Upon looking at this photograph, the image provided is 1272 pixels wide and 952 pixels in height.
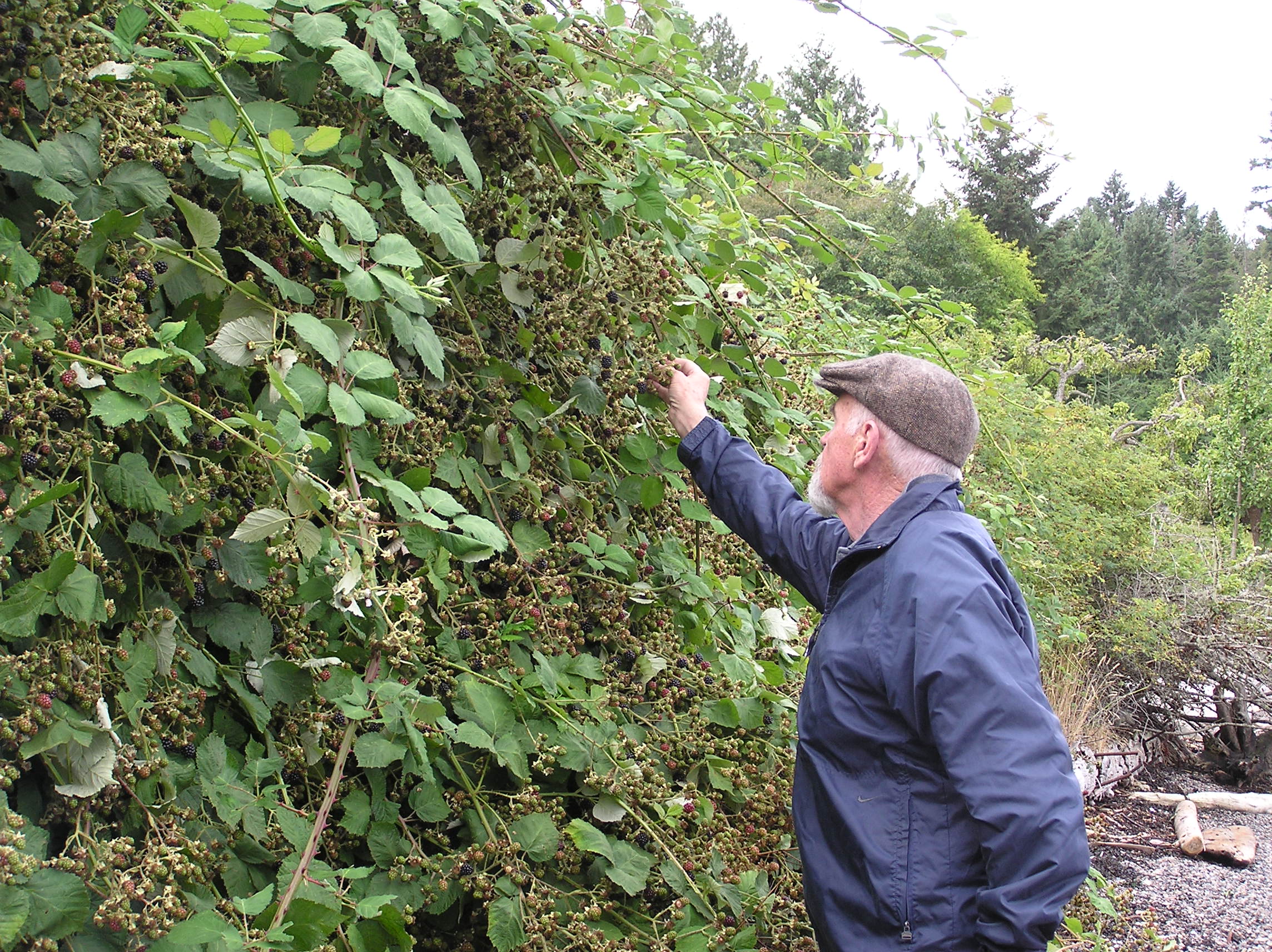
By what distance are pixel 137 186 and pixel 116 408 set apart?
0.37m

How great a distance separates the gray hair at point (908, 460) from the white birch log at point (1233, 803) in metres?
7.63

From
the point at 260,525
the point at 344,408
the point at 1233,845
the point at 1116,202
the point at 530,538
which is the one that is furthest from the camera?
the point at 1116,202

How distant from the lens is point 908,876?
1663mm

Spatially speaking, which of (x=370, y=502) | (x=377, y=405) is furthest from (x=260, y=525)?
(x=377, y=405)

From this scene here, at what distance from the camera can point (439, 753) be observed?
1.58 metres

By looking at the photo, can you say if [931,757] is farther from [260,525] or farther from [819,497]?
[260,525]

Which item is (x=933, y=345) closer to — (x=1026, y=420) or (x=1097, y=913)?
(x=1097, y=913)

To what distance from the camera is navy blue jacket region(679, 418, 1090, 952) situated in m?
1.52

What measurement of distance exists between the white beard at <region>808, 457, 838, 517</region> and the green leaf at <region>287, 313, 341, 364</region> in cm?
111

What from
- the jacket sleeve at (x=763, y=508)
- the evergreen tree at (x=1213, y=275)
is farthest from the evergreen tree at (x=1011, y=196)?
the jacket sleeve at (x=763, y=508)

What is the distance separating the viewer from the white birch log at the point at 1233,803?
8.03m

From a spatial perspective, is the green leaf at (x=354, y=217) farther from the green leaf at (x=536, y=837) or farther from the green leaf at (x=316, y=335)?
the green leaf at (x=536, y=837)

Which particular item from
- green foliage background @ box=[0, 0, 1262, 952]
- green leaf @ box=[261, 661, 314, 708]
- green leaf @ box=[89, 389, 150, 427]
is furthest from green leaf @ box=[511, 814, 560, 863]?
green leaf @ box=[89, 389, 150, 427]

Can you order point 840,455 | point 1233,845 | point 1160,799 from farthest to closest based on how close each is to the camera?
point 1160,799 < point 1233,845 < point 840,455
